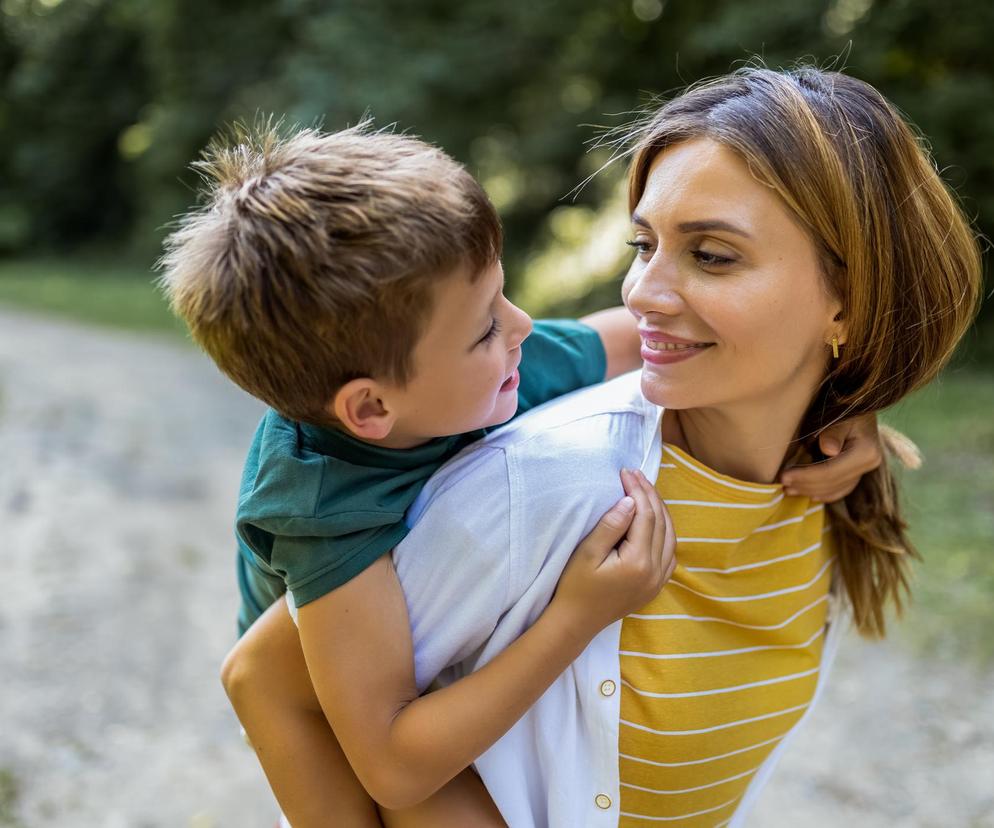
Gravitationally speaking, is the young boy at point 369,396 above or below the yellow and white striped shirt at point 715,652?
above

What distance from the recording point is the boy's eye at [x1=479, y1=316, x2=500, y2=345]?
1.41 meters

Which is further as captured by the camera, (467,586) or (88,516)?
(88,516)

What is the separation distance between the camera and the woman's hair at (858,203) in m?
1.49

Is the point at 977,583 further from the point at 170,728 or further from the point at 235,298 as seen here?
the point at 235,298

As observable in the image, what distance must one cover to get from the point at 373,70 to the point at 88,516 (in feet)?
20.0

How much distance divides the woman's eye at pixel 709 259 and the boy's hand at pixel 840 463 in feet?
1.30

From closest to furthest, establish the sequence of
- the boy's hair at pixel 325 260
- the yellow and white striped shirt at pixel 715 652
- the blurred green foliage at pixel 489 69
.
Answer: the boy's hair at pixel 325 260 < the yellow and white striped shirt at pixel 715 652 < the blurred green foliage at pixel 489 69

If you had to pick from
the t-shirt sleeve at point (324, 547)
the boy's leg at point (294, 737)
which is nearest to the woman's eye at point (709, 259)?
the t-shirt sleeve at point (324, 547)

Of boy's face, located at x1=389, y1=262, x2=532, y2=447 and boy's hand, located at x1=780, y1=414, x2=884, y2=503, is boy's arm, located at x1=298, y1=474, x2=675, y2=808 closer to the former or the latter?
boy's face, located at x1=389, y1=262, x2=532, y2=447

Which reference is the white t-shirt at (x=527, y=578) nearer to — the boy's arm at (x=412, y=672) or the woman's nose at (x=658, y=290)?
the boy's arm at (x=412, y=672)

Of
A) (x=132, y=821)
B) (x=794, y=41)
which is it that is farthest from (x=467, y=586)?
(x=794, y=41)

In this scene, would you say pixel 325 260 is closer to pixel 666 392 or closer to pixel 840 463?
pixel 666 392

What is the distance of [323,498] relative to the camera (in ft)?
4.37

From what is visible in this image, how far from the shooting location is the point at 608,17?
1010 cm
